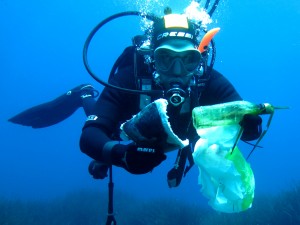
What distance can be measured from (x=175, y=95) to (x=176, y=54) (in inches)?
25.5

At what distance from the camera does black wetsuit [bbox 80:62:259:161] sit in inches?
110

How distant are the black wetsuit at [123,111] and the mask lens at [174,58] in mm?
270

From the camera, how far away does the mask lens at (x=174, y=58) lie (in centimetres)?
313

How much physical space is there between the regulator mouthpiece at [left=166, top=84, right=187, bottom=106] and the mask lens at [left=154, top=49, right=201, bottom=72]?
0.34 m

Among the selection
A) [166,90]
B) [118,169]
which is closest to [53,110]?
[166,90]

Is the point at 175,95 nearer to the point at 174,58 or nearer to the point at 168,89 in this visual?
the point at 168,89

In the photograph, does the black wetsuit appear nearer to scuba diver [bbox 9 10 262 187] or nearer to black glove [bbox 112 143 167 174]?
scuba diver [bbox 9 10 262 187]

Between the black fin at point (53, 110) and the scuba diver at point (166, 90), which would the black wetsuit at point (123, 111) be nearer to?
the scuba diver at point (166, 90)

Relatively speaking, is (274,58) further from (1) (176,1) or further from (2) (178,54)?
(2) (178,54)

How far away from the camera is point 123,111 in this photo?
11.7 feet

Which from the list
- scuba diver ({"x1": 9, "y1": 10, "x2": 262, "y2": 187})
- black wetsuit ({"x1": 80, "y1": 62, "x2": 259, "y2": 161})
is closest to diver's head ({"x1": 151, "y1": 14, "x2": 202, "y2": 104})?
scuba diver ({"x1": 9, "y1": 10, "x2": 262, "y2": 187})

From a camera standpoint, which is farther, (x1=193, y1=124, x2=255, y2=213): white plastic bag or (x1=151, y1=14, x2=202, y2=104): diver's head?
(x1=151, y1=14, x2=202, y2=104): diver's head

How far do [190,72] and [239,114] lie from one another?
115 centimetres

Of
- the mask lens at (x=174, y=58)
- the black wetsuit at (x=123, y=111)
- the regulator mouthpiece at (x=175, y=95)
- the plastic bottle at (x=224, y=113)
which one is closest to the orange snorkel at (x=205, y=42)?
the mask lens at (x=174, y=58)
